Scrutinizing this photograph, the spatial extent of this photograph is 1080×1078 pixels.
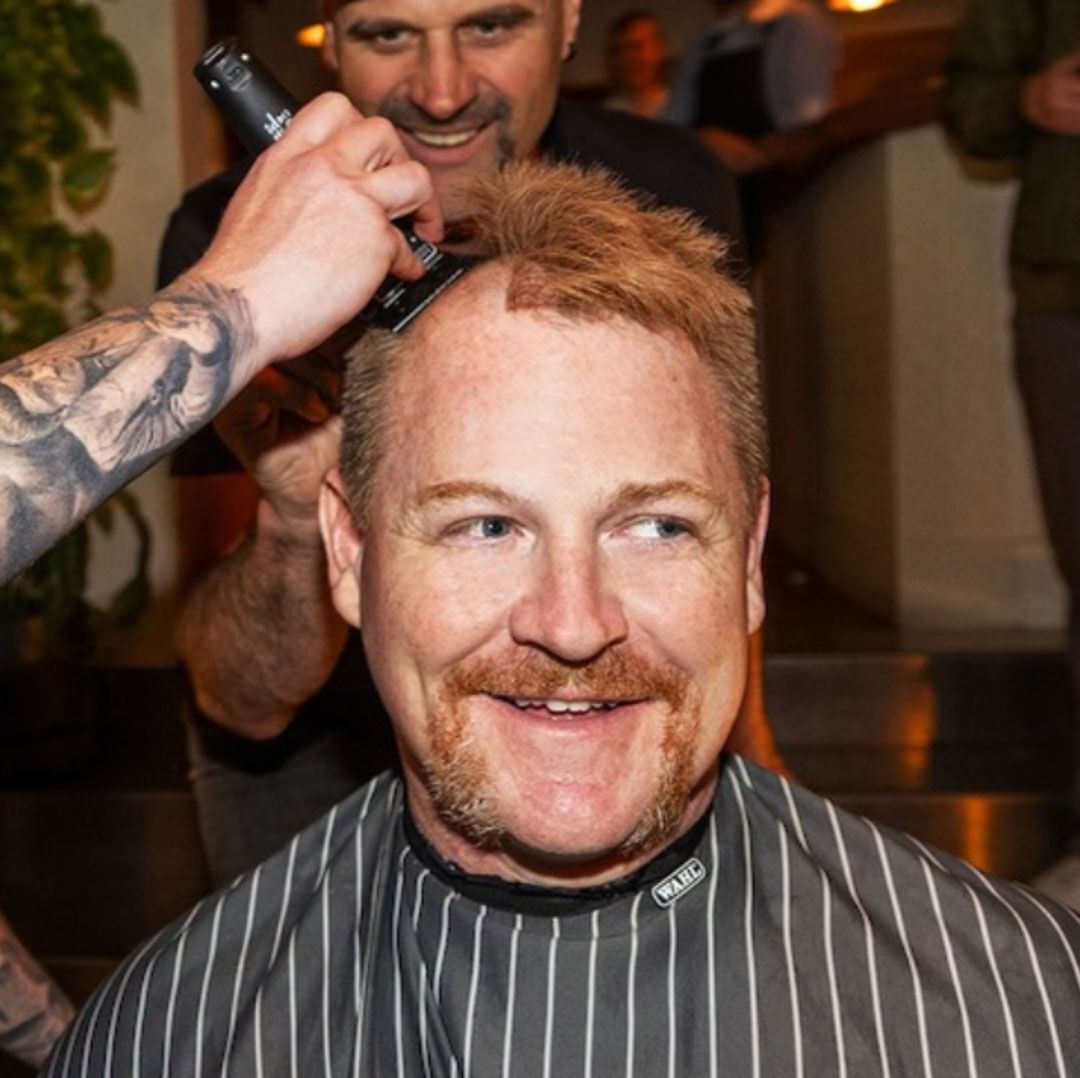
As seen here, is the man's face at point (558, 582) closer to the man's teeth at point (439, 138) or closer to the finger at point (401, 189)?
the finger at point (401, 189)

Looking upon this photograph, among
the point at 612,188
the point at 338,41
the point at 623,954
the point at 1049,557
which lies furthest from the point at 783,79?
the point at 623,954

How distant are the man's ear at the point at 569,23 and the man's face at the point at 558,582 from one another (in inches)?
26.0

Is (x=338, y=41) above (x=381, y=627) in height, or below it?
above

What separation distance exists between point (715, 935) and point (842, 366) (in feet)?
13.9

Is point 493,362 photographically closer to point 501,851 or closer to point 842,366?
point 501,851

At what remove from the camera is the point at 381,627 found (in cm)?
149

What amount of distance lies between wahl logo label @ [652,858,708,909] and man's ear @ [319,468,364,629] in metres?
0.33

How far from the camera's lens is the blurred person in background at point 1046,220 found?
3100 millimetres

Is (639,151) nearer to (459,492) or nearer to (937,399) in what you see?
(459,492)

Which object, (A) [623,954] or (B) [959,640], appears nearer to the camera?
(A) [623,954]

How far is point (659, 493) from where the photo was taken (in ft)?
4.69

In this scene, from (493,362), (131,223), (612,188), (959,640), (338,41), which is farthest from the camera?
(959,640)

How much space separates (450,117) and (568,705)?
74 cm

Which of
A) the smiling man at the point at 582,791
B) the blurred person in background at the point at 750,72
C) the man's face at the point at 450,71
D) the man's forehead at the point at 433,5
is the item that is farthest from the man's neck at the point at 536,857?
the blurred person in background at the point at 750,72
